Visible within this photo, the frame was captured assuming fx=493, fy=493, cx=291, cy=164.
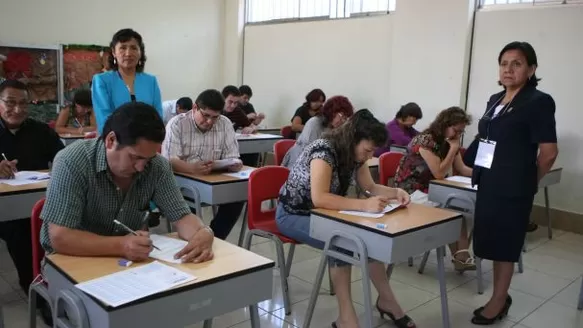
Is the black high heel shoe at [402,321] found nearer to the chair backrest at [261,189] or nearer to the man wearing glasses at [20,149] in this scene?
the chair backrest at [261,189]

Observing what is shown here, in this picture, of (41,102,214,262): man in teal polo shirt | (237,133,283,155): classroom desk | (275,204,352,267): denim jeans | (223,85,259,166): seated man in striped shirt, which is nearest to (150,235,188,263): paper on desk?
(41,102,214,262): man in teal polo shirt

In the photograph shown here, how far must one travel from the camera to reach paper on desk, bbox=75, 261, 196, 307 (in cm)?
128

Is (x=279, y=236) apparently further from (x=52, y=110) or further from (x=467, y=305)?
(x=52, y=110)

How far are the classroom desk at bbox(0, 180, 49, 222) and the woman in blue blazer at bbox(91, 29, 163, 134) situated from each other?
1.97 feet

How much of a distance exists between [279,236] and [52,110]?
4.75m

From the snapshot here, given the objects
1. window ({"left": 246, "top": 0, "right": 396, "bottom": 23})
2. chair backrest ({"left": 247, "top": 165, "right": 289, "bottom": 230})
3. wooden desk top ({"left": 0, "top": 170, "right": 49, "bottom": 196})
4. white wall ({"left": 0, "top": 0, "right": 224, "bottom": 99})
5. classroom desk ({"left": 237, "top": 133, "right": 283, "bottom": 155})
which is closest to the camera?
wooden desk top ({"left": 0, "top": 170, "right": 49, "bottom": 196})

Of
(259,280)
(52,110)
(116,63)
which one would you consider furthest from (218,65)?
(259,280)

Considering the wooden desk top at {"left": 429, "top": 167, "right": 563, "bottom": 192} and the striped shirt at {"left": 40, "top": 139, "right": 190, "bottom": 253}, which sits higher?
the striped shirt at {"left": 40, "top": 139, "right": 190, "bottom": 253}

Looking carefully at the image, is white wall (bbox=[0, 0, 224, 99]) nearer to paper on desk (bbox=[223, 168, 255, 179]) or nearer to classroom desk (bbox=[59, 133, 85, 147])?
classroom desk (bbox=[59, 133, 85, 147])

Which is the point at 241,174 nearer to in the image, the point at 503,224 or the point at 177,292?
the point at 503,224

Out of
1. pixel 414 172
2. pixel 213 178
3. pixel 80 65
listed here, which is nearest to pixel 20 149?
pixel 213 178

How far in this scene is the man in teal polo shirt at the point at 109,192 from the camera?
5.01ft

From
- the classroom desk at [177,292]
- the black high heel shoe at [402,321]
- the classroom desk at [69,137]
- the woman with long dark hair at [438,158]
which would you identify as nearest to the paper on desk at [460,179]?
the woman with long dark hair at [438,158]

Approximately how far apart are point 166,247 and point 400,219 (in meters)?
1.11
